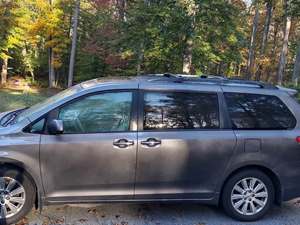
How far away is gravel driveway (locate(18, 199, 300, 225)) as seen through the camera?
4.67 metres

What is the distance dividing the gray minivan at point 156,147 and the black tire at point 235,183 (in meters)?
0.01

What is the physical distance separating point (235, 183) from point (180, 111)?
1144mm

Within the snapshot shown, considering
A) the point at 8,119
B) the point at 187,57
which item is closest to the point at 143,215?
the point at 8,119

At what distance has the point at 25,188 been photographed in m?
4.39

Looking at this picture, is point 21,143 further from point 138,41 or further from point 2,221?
point 138,41

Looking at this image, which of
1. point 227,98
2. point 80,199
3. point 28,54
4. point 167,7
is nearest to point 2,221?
point 80,199

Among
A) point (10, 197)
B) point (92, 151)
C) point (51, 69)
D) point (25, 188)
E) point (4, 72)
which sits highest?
point (92, 151)

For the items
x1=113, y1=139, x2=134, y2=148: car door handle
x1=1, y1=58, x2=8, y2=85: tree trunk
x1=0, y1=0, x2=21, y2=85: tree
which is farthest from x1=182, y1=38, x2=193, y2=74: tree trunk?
x1=1, y1=58, x2=8, y2=85: tree trunk

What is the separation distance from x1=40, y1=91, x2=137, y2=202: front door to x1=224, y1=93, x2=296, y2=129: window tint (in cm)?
131

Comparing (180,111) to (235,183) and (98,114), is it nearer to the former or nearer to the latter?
(98,114)

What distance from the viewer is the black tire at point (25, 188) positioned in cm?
433

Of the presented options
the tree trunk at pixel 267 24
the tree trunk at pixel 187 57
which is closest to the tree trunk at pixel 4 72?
the tree trunk at pixel 267 24

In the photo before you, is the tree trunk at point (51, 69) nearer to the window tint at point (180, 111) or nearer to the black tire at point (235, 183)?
the window tint at point (180, 111)

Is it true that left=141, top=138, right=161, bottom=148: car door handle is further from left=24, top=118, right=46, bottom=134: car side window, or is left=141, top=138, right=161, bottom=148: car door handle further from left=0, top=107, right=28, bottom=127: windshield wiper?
left=0, top=107, right=28, bottom=127: windshield wiper
